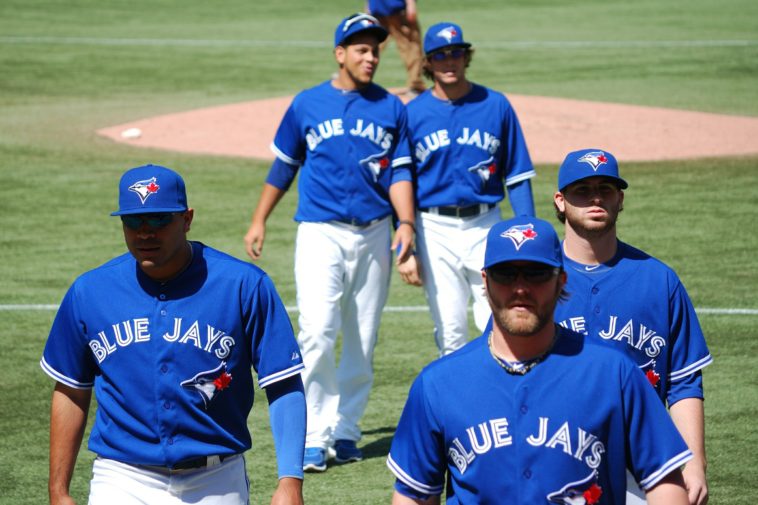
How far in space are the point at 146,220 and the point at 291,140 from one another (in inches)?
123

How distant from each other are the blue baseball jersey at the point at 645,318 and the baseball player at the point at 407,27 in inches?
531

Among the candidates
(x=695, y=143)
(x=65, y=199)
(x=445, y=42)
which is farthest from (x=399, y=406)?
(x=695, y=143)

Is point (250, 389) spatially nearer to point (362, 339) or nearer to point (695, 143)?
point (362, 339)

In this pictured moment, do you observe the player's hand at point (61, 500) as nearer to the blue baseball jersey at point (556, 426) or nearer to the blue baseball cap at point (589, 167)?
the blue baseball jersey at point (556, 426)

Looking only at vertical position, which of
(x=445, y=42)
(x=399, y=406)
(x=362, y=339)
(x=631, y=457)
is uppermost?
(x=445, y=42)

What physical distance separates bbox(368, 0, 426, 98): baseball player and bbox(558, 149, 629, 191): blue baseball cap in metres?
13.4

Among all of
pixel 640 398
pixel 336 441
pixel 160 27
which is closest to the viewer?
pixel 640 398

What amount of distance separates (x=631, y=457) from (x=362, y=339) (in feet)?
12.5

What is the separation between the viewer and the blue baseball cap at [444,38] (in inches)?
292

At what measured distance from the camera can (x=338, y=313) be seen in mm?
7285

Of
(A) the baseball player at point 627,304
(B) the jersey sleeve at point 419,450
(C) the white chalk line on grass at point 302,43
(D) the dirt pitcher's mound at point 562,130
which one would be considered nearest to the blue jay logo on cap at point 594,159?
(A) the baseball player at point 627,304

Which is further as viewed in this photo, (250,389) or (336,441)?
(336,441)

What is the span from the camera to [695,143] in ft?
54.5

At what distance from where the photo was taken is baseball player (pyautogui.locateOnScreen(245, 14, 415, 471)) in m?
7.19
